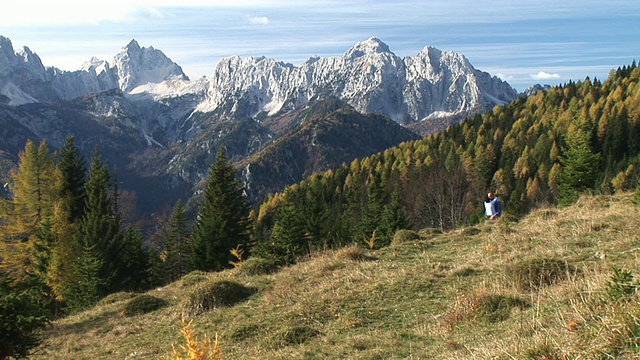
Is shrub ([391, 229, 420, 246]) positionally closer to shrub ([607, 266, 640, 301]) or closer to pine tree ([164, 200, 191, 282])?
shrub ([607, 266, 640, 301])

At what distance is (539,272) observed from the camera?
8859mm

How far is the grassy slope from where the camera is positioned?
5.26 meters

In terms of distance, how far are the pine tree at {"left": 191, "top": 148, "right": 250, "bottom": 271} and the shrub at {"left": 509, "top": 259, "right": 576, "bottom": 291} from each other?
3336cm

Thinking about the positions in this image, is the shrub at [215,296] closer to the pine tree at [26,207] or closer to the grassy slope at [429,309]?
the grassy slope at [429,309]

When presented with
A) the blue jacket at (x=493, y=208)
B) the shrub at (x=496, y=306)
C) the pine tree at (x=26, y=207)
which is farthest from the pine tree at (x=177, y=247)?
the shrub at (x=496, y=306)

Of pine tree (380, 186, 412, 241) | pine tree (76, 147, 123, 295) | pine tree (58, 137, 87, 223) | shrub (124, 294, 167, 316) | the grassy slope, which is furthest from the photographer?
pine tree (380, 186, 412, 241)

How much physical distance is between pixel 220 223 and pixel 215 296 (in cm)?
2957

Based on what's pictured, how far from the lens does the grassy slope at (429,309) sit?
5.26m

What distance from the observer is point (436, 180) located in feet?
215

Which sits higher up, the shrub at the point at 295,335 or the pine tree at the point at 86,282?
the shrub at the point at 295,335

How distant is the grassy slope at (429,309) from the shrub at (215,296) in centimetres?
46

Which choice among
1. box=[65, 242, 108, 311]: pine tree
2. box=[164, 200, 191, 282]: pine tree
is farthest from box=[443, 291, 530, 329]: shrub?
box=[164, 200, 191, 282]: pine tree

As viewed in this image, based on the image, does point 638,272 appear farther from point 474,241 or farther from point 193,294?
point 193,294

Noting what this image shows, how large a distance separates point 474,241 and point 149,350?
36.6 feet
